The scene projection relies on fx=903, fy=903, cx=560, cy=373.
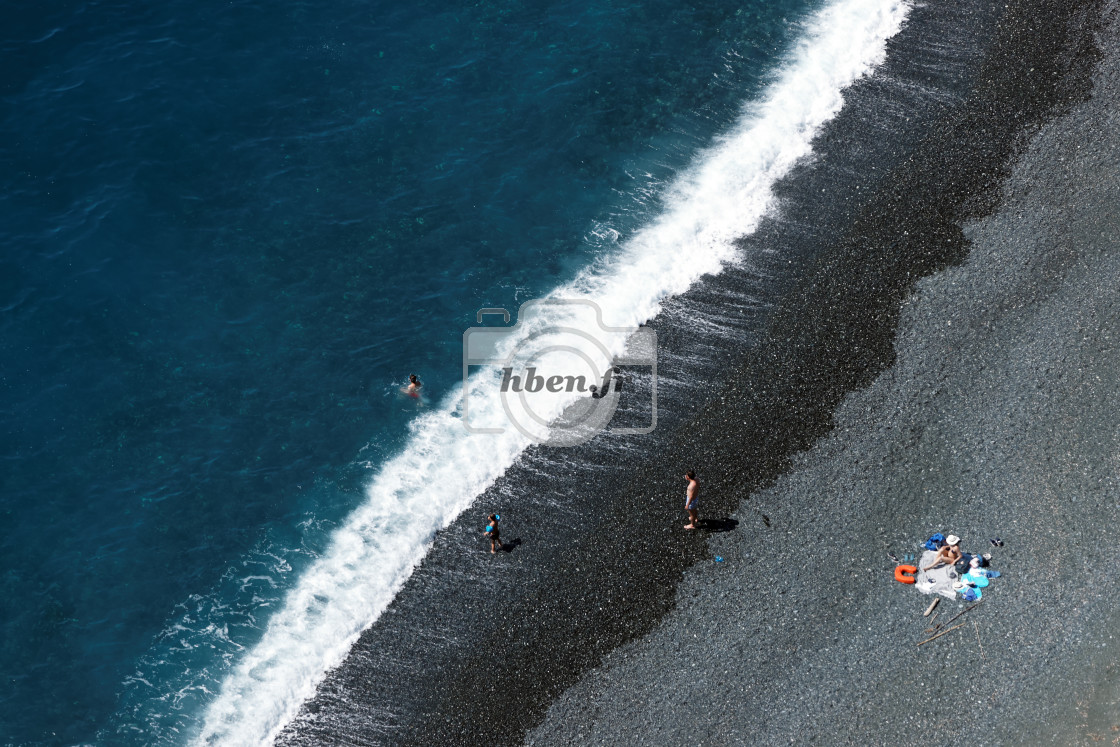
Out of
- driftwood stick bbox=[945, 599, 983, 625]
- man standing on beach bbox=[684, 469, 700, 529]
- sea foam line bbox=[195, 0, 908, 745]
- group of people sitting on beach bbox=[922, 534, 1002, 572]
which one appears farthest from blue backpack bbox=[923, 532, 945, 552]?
sea foam line bbox=[195, 0, 908, 745]

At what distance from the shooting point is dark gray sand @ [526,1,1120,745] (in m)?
24.4

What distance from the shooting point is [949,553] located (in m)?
26.1

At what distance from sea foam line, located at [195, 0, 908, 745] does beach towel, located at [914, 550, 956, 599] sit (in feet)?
43.3

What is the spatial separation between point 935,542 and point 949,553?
0.66 meters

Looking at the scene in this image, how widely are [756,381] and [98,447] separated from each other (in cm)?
2326

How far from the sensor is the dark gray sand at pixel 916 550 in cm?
2441

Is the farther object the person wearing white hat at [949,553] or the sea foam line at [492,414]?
the sea foam line at [492,414]

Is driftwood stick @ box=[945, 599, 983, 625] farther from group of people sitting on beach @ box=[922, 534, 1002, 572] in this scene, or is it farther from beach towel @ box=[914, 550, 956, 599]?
group of people sitting on beach @ box=[922, 534, 1002, 572]

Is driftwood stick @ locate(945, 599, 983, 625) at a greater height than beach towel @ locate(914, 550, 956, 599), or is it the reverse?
beach towel @ locate(914, 550, 956, 599)

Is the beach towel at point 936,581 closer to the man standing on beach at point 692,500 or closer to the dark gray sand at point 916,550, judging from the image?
the dark gray sand at point 916,550

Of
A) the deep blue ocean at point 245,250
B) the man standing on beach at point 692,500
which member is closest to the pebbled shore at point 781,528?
the man standing on beach at point 692,500

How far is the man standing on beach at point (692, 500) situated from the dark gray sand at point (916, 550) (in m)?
0.93

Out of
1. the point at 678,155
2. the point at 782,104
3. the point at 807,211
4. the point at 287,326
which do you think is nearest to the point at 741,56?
the point at 782,104

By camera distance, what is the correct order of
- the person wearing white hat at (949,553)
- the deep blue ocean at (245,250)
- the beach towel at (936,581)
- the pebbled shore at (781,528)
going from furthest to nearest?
the deep blue ocean at (245,250) < the person wearing white hat at (949,553) < the beach towel at (936,581) < the pebbled shore at (781,528)
